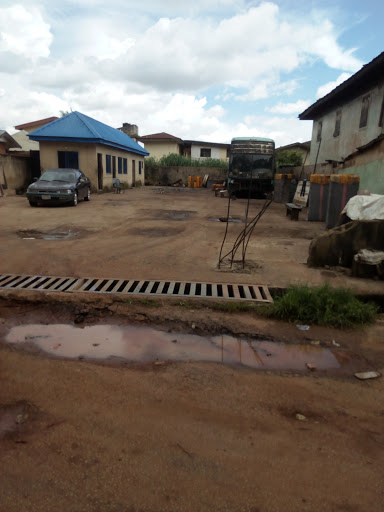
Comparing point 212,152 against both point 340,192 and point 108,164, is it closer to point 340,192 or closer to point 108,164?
point 108,164

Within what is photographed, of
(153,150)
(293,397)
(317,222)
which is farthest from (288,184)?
(153,150)

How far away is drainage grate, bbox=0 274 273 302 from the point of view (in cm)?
479

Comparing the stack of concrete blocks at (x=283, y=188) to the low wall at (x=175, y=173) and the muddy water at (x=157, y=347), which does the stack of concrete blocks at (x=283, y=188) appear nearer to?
the muddy water at (x=157, y=347)

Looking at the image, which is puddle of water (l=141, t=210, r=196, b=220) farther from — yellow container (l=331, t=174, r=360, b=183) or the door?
the door

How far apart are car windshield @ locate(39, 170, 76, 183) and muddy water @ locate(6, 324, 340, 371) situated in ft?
39.8

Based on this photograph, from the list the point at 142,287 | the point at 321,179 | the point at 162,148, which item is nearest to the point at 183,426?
the point at 142,287

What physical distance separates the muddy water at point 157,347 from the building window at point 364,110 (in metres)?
14.4

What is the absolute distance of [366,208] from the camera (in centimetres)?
685

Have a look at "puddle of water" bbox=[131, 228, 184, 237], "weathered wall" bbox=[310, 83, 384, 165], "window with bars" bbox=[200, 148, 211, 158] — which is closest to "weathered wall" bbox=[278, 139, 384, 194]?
"weathered wall" bbox=[310, 83, 384, 165]

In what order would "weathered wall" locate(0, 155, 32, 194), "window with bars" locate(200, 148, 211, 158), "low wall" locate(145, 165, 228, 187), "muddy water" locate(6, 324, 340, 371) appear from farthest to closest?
"window with bars" locate(200, 148, 211, 158)
"low wall" locate(145, 165, 228, 187)
"weathered wall" locate(0, 155, 32, 194)
"muddy water" locate(6, 324, 340, 371)

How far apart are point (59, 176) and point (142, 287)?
1157 centimetres

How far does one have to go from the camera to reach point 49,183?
14539 millimetres

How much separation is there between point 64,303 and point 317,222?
9.09m

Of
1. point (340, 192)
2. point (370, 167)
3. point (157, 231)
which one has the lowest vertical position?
point (157, 231)
